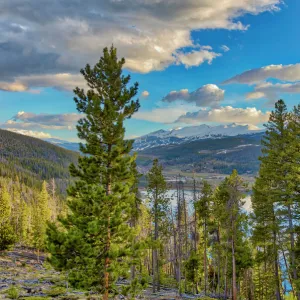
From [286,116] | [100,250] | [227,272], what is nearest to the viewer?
[100,250]

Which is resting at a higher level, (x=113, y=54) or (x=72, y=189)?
(x=113, y=54)

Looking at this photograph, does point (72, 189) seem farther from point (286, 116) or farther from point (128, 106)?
point (286, 116)

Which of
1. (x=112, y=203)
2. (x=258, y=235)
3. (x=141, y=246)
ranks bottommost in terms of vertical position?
(x=258, y=235)

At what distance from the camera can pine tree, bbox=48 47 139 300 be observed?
1412 cm

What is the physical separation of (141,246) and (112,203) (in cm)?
303

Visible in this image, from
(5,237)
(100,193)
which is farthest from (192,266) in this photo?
(5,237)

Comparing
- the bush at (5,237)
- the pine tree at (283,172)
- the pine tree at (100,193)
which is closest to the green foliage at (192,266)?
the pine tree at (283,172)

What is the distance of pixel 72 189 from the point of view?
51.1ft

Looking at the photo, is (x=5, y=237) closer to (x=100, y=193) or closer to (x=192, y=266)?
(x=192, y=266)

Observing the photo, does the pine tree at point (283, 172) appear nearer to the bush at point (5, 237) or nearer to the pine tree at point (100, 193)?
the pine tree at point (100, 193)

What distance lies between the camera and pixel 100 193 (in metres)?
14.7

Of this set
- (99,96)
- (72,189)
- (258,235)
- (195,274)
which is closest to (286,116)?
(258,235)

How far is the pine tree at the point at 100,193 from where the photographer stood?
14.1m

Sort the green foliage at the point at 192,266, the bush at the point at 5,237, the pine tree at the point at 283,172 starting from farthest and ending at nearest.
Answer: the bush at the point at 5,237 → the green foliage at the point at 192,266 → the pine tree at the point at 283,172
